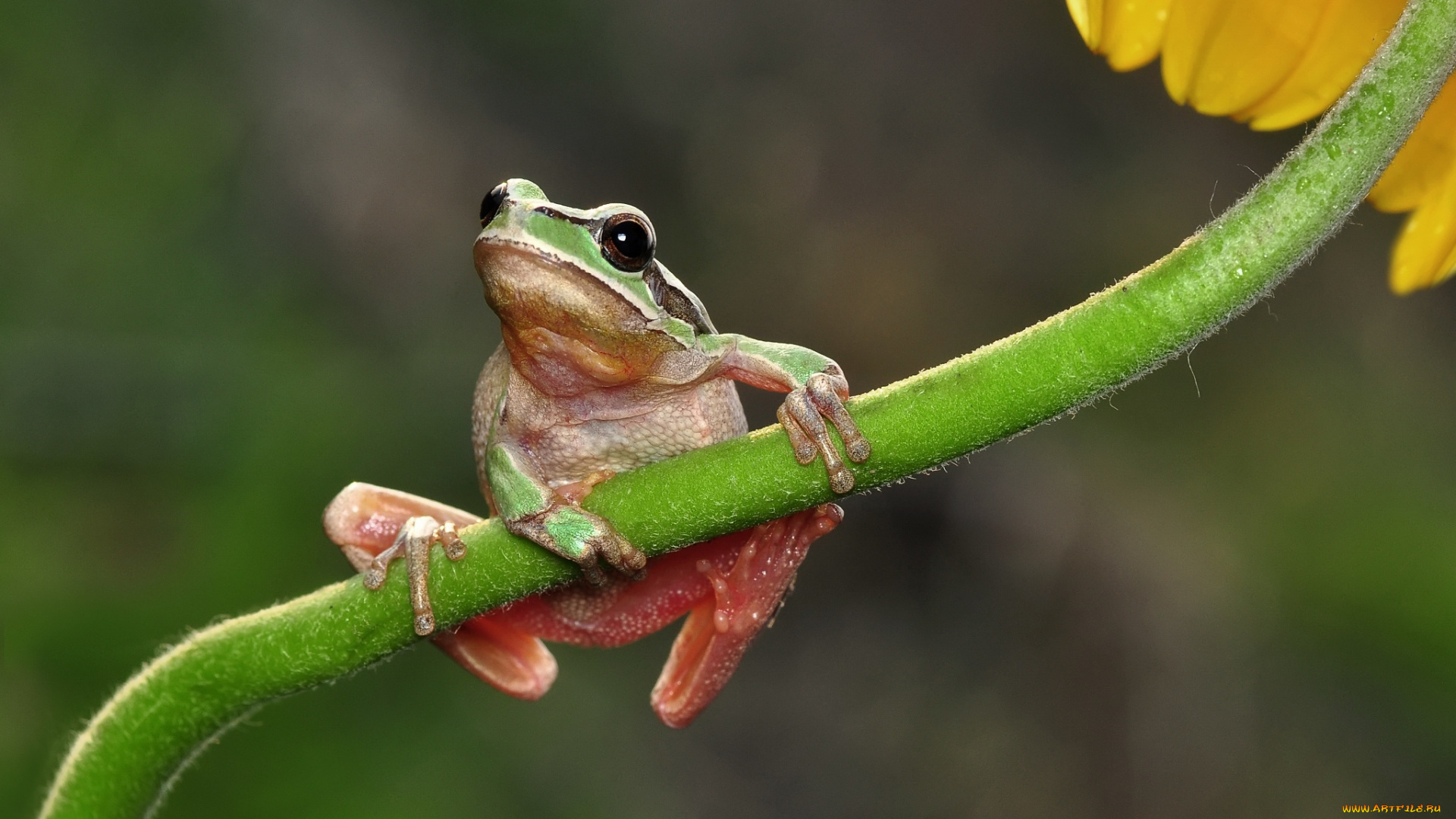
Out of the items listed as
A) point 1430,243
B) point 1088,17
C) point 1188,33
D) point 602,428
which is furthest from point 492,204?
point 1430,243

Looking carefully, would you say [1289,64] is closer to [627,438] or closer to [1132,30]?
[1132,30]

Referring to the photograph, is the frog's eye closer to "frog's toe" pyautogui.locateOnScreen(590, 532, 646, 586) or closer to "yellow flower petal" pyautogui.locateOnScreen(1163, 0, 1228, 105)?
"frog's toe" pyautogui.locateOnScreen(590, 532, 646, 586)

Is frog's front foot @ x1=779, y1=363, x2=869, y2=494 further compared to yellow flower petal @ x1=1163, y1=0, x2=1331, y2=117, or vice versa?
yellow flower petal @ x1=1163, y1=0, x2=1331, y2=117

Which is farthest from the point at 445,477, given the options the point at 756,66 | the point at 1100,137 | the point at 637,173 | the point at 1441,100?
the point at 1441,100

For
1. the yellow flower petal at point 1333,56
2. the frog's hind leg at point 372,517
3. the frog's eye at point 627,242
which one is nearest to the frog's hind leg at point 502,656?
the frog's hind leg at point 372,517

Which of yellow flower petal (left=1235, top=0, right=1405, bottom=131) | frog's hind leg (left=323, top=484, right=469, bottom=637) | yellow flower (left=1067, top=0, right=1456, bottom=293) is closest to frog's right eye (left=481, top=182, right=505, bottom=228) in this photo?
frog's hind leg (left=323, top=484, right=469, bottom=637)

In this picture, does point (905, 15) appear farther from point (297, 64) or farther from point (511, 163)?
point (297, 64)
